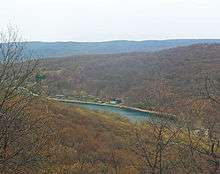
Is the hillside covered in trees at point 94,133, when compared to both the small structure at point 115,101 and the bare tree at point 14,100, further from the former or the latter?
the small structure at point 115,101

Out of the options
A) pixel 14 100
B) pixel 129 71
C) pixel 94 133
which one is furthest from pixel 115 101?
pixel 14 100

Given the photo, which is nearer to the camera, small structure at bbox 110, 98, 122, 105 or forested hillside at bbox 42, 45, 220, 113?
small structure at bbox 110, 98, 122, 105

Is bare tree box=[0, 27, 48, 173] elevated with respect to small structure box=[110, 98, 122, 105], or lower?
elevated

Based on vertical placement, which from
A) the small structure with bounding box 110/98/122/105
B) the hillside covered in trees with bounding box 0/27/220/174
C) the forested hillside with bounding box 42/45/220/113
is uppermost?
the hillside covered in trees with bounding box 0/27/220/174

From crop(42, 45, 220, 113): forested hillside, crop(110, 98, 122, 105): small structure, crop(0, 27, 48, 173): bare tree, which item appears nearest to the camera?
crop(0, 27, 48, 173): bare tree

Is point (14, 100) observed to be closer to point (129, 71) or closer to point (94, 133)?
point (94, 133)

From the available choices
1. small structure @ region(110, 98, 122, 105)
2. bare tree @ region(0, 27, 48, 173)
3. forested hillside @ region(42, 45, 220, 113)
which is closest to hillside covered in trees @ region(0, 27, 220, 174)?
bare tree @ region(0, 27, 48, 173)

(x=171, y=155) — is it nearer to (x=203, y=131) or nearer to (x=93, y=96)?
(x=203, y=131)

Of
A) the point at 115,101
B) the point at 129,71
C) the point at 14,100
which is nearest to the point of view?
the point at 14,100

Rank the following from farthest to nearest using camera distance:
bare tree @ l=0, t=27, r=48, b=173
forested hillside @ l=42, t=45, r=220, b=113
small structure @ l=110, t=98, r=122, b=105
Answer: forested hillside @ l=42, t=45, r=220, b=113
small structure @ l=110, t=98, r=122, b=105
bare tree @ l=0, t=27, r=48, b=173

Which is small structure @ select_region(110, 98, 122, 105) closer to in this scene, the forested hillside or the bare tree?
the forested hillside

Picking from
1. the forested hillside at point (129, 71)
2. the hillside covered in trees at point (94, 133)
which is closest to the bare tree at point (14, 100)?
the hillside covered in trees at point (94, 133)
